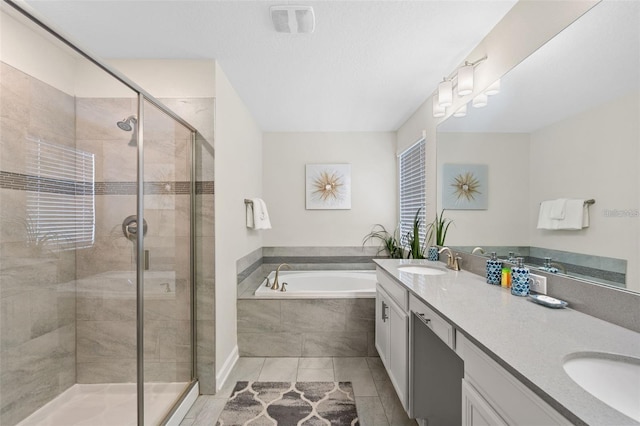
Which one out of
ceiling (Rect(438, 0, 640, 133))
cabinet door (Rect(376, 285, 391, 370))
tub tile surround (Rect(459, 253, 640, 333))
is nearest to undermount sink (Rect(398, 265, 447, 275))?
cabinet door (Rect(376, 285, 391, 370))

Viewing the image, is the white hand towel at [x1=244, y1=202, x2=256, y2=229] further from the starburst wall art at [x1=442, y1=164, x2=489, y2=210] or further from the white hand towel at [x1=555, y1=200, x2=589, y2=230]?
the white hand towel at [x1=555, y1=200, x2=589, y2=230]

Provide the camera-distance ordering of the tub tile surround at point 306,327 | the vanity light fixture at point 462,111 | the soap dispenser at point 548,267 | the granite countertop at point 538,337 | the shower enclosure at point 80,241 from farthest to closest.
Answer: the tub tile surround at point 306,327 < the vanity light fixture at point 462,111 < the soap dispenser at point 548,267 < the shower enclosure at point 80,241 < the granite countertop at point 538,337

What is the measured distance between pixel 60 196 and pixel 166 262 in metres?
0.68

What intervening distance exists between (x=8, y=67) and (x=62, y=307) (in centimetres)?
109

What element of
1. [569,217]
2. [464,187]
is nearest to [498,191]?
[464,187]

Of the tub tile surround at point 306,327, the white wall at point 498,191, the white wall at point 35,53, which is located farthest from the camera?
the tub tile surround at point 306,327

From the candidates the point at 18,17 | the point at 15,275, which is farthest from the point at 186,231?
the point at 18,17

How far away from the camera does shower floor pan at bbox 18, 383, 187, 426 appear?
4.58ft

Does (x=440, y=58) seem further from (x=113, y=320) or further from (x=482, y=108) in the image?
(x=113, y=320)

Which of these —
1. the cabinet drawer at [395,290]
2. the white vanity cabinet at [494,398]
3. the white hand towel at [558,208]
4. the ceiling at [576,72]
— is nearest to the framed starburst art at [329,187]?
the cabinet drawer at [395,290]

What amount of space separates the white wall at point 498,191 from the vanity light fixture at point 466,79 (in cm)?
29

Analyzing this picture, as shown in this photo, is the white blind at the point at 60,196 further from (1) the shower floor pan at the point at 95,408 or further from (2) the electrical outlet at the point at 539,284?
(2) the electrical outlet at the point at 539,284

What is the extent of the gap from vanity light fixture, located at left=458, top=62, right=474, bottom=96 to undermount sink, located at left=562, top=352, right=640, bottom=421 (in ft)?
5.35

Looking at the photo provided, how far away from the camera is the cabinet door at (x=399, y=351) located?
1689mm
